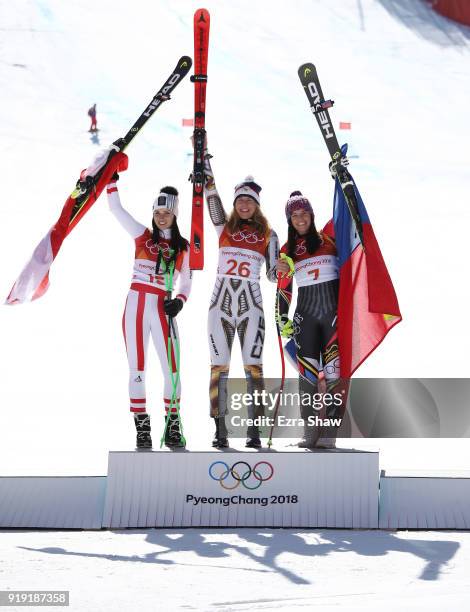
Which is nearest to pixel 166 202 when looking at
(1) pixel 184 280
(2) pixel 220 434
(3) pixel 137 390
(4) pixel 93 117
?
(1) pixel 184 280

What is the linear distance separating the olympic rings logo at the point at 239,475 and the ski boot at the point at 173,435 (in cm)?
33

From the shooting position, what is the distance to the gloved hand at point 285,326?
246 inches

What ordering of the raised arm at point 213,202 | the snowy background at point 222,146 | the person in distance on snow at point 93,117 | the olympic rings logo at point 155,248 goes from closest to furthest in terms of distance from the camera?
the olympic rings logo at point 155,248 < the raised arm at point 213,202 < the snowy background at point 222,146 < the person in distance on snow at point 93,117

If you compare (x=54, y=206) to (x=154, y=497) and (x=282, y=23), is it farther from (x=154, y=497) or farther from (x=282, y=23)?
(x=154, y=497)

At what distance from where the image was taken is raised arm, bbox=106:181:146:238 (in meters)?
6.40

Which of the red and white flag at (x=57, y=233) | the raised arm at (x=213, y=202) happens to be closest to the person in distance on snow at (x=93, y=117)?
the red and white flag at (x=57, y=233)

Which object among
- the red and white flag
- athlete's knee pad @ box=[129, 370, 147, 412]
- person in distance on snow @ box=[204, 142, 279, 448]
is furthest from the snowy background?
person in distance on snow @ box=[204, 142, 279, 448]

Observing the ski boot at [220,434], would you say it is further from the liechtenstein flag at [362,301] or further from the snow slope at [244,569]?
the liechtenstein flag at [362,301]

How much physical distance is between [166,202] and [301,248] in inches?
32.9

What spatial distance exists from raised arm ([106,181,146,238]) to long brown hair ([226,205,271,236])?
516 mm

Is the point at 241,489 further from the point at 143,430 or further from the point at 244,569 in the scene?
the point at 244,569

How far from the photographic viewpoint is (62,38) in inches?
758

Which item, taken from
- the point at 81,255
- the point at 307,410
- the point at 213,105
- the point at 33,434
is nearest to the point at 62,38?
the point at 213,105

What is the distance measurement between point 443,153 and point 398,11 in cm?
403
